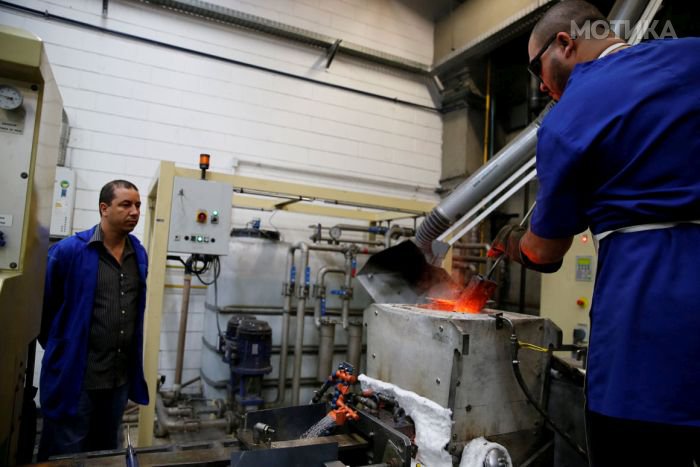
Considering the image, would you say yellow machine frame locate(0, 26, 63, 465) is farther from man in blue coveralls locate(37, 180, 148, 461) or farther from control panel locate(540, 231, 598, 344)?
control panel locate(540, 231, 598, 344)

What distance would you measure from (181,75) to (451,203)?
2.64 m

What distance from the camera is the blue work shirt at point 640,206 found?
687 millimetres

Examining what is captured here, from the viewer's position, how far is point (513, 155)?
1.79 meters

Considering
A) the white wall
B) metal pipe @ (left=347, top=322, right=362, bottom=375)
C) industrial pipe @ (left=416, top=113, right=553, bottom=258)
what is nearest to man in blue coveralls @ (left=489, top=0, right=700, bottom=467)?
industrial pipe @ (left=416, top=113, right=553, bottom=258)

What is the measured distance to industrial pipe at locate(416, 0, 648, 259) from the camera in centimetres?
179

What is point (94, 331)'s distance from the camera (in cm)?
175

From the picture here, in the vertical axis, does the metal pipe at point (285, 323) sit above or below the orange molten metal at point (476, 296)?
below

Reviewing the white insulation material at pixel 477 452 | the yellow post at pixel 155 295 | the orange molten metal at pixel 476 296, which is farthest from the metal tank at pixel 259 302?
the white insulation material at pixel 477 452

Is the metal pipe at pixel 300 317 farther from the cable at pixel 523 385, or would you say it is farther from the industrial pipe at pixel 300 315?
the cable at pixel 523 385

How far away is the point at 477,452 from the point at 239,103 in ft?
10.8

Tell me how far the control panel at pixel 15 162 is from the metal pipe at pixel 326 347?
2.47 metres

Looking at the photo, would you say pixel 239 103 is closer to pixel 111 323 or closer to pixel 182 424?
pixel 111 323

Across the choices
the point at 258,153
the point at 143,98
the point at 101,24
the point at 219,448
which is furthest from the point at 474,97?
the point at 219,448

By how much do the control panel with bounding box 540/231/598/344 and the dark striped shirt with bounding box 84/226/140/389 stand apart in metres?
2.37
